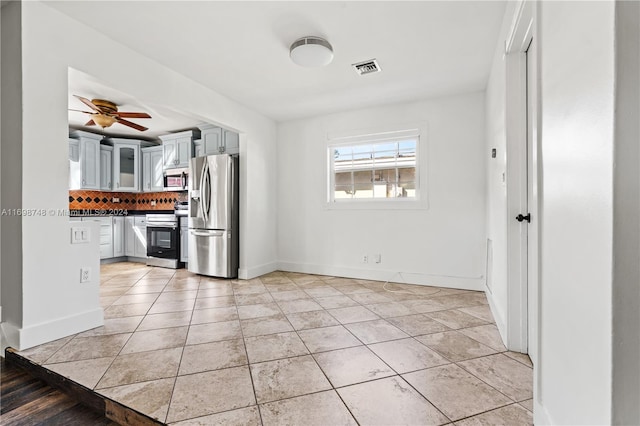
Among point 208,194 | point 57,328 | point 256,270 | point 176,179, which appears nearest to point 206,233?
point 208,194

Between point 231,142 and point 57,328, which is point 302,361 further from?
point 231,142

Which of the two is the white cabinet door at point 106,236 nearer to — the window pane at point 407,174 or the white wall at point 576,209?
the window pane at point 407,174

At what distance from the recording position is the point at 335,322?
2602 mm

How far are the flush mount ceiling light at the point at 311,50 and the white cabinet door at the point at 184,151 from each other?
129 inches

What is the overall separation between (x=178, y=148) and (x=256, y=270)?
2.73 m

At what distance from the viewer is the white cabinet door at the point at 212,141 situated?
469 cm

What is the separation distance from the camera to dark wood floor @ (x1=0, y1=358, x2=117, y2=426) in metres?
1.51

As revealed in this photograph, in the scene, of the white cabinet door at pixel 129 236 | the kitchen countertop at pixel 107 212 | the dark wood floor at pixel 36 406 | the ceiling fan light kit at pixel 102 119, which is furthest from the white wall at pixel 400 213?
the dark wood floor at pixel 36 406

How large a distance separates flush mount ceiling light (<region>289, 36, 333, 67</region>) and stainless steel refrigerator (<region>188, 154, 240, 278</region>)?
2.05 metres

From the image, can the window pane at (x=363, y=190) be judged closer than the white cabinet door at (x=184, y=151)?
Yes

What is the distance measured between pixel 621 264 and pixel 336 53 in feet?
8.85

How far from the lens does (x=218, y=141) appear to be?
4691 millimetres

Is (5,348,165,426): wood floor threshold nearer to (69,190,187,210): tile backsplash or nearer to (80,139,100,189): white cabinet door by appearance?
(69,190,187,210): tile backsplash

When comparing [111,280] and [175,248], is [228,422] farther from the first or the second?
[175,248]
